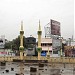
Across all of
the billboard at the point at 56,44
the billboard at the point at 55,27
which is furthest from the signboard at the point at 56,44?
the billboard at the point at 55,27

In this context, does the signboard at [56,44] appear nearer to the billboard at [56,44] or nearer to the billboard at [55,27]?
the billboard at [56,44]

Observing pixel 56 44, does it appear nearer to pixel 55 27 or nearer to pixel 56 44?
pixel 56 44

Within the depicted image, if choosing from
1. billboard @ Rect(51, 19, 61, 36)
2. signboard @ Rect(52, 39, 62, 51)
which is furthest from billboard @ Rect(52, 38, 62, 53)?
billboard @ Rect(51, 19, 61, 36)

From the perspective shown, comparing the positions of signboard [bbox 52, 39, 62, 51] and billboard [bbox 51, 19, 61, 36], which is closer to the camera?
signboard [bbox 52, 39, 62, 51]

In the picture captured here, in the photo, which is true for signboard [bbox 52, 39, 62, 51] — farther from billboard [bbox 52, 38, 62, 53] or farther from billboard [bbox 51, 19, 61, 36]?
billboard [bbox 51, 19, 61, 36]

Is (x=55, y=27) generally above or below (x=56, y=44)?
above

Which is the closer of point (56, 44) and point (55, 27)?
point (56, 44)

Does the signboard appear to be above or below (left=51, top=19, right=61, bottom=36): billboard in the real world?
below

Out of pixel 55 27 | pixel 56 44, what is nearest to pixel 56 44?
pixel 56 44

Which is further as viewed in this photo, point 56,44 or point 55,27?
point 55,27

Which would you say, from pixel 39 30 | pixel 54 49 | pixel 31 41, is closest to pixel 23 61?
pixel 39 30

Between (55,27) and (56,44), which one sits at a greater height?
(55,27)

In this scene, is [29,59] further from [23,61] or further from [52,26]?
[52,26]

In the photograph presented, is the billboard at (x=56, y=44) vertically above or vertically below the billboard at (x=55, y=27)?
below
